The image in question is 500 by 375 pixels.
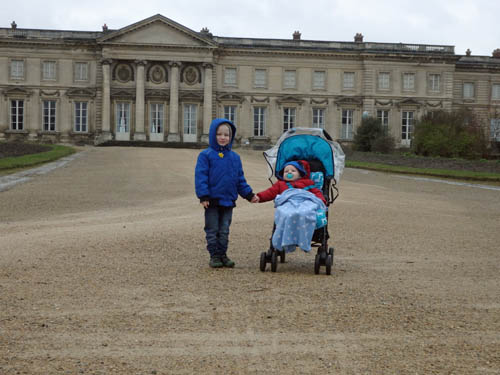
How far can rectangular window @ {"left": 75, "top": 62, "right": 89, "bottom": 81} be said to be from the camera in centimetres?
5759

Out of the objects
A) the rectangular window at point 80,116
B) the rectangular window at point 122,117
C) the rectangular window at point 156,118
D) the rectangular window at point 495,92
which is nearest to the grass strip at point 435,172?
the rectangular window at point 156,118

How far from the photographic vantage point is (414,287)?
720cm

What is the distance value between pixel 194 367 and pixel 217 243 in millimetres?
3677

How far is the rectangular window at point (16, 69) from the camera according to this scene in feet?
Result: 188

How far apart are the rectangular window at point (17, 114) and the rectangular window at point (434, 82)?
34.8m

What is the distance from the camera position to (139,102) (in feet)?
188

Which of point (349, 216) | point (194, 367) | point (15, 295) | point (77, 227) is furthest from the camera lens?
point (349, 216)

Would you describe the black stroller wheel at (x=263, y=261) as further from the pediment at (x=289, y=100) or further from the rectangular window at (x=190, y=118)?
the pediment at (x=289, y=100)

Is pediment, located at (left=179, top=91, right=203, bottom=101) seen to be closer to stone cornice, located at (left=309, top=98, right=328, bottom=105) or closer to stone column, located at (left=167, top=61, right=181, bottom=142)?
stone column, located at (left=167, top=61, right=181, bottom=142)

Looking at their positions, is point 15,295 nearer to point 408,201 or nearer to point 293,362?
point 293,362

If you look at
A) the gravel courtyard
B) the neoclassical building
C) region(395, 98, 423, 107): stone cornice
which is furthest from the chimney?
the gravel courtyard

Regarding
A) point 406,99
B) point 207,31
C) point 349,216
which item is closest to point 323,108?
point 406,99

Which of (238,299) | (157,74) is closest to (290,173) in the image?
(238,299)

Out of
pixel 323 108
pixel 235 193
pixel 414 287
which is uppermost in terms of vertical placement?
pixel 323 108
